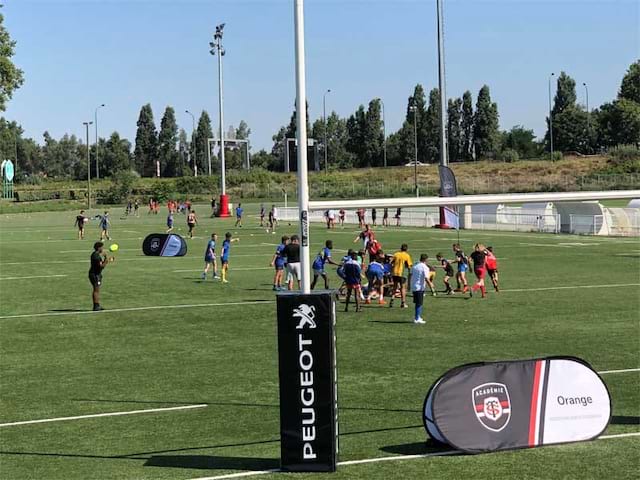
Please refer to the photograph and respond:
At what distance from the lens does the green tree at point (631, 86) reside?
11512 centimetres

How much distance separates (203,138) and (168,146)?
654 centimetres

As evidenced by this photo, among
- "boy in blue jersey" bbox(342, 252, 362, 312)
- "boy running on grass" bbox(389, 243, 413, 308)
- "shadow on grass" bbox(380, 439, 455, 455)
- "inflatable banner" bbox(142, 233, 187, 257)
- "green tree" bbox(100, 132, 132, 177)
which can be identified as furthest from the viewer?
"green tree" bbox(100, 132, 132, 177)

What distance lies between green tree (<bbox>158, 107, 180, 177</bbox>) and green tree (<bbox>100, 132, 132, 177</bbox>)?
6.15 m

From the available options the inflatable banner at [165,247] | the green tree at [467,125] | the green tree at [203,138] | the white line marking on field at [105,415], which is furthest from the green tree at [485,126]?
the white line marking on field at [105,415]

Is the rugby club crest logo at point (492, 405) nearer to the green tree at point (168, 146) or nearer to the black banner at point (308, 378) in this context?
the black banner at point (308, 378)

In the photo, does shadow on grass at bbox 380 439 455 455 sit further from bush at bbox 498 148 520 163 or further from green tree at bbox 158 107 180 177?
green tree at bbox 158 107 180 177

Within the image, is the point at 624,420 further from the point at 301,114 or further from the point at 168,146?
the point at 168,146

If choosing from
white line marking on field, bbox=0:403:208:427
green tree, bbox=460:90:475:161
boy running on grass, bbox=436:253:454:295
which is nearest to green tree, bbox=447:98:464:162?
green tree, bbox=460:90:475:161

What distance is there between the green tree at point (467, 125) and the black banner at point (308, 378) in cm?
11130

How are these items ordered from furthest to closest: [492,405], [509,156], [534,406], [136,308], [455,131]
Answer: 1. [455,131]
2. [509,156]
3. [136,308]
4. [534,406]
5. [492,405]

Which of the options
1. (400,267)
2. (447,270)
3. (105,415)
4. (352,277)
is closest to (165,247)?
(447,270)

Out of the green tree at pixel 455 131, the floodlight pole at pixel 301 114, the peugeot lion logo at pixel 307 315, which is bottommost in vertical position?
the peugeot lion logo at pixel 307 315

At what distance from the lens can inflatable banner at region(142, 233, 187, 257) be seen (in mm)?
40500

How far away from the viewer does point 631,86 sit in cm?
11669
